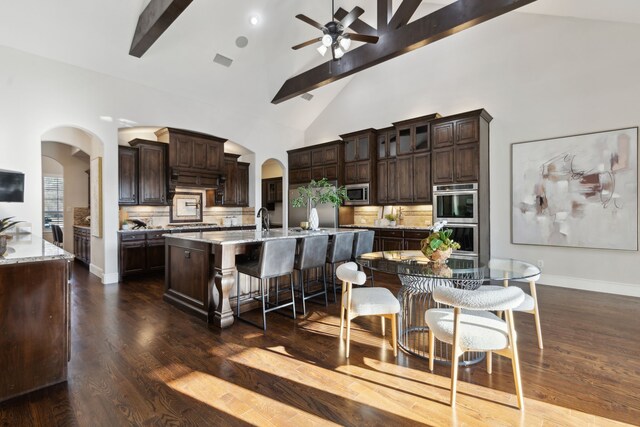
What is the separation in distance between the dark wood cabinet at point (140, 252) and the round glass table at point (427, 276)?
457 centimetres

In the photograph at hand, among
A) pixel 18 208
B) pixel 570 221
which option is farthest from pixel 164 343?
pixel 570 221

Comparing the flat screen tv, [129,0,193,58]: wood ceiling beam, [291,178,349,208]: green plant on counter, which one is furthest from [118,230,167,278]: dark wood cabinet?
[129,0,193,58]: wood ceiling beam

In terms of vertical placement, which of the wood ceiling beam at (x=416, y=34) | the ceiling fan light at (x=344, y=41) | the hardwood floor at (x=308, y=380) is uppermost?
the wood ceiling beam at (x=416, y=34)

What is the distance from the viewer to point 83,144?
6.04 m

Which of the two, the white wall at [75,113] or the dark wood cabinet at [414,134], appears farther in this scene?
the dark wood cabinet at [414,134]

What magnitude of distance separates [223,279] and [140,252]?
3.35m

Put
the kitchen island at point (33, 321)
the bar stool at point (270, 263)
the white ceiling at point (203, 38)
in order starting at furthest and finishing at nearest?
the white ceiling at point (203, 38) < the bar stool at point (270, 263) < the kitchen island at point (33, 321)

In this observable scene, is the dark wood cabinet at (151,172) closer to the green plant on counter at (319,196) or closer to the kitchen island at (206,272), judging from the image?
the kitchen island at (206,272)

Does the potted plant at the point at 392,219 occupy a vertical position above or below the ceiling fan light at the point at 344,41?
below

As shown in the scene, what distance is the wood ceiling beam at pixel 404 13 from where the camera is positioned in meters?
4.37

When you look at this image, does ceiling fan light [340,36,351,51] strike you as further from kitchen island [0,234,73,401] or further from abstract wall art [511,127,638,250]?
kitchen island [0,234,73,401]

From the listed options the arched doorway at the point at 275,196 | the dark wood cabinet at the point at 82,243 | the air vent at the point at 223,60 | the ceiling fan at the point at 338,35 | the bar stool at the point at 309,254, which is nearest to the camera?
the bar stool at the point at 309,254

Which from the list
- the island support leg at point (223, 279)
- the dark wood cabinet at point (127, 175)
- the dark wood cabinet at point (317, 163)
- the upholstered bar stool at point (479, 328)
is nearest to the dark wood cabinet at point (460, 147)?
the dark wood cabinet at point (317, 163)

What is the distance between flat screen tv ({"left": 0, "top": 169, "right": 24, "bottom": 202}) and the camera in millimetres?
3290
